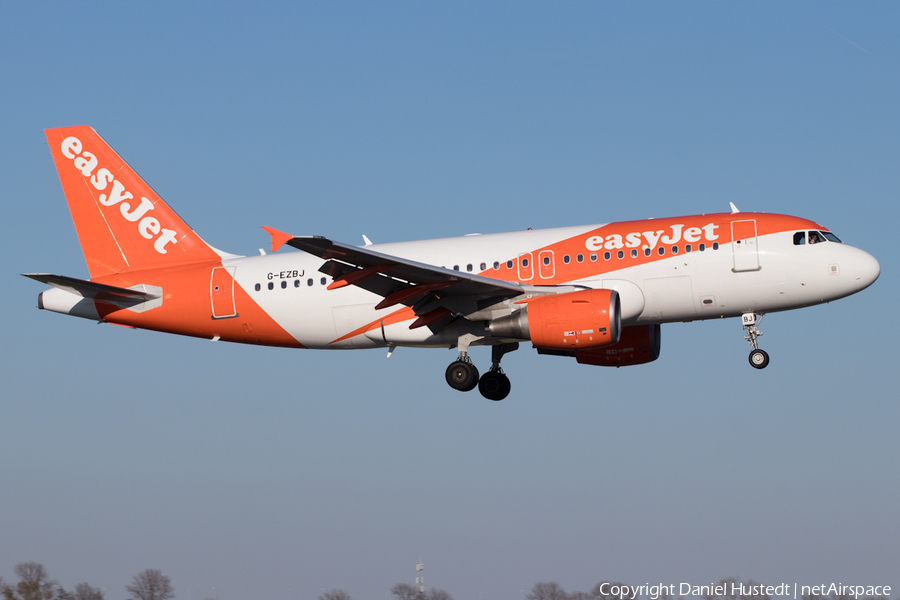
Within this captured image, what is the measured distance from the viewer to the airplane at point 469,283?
27.8 meters

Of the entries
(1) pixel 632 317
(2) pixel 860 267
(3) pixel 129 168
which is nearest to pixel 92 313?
(3) pixel 129 168

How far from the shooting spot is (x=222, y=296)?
31.8 m

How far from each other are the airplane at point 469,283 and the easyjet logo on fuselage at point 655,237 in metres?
0.04

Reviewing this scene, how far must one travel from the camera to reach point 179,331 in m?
32.4

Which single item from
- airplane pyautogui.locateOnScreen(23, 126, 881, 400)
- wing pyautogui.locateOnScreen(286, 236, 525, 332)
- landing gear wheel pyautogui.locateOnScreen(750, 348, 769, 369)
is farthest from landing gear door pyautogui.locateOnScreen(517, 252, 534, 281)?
landing gear wheel pyautogui.locateOnScreen(750, 348, 769, 369)

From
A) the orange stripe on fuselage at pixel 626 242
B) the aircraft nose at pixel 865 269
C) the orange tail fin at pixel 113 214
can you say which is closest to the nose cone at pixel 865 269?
the aircraft nose at pixel 865 269

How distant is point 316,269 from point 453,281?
5.77 m

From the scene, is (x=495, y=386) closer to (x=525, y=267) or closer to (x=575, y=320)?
(x=525, y=267)

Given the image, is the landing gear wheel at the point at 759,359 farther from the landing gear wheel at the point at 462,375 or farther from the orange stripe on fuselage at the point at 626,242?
the landing gear wheel at the point at 462,375

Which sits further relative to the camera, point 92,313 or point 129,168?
point 129,168

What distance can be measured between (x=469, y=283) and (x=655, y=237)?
5.59 m

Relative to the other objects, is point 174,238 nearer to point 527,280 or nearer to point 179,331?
point 179,331

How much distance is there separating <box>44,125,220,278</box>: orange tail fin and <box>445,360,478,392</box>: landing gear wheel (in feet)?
29.7

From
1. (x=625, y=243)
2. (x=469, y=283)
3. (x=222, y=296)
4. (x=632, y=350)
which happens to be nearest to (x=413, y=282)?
(x=469, y=283)
